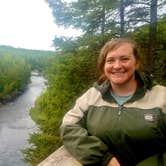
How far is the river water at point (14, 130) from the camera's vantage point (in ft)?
46.1

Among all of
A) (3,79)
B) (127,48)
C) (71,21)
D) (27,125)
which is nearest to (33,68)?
(3,79)

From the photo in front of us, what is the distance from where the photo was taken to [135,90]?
9.70 ft

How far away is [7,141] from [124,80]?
14.3 meters

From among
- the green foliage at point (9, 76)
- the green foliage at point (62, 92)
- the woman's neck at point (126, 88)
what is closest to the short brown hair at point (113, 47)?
the woman's neck at point (126, 88)

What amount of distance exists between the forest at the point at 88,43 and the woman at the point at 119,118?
393cm

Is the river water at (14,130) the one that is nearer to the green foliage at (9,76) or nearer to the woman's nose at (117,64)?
the green foliage at (9,76)

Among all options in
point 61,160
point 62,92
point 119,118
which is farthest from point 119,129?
point 62,92

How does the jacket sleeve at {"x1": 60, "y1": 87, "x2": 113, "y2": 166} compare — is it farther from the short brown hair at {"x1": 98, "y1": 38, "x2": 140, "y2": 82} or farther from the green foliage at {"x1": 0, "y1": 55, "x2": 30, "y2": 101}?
the green foliage at {"x1": 0, "y1": 55, "x2": 30, "y2": 101}

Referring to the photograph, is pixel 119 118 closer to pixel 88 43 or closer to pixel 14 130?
pixel 88 43

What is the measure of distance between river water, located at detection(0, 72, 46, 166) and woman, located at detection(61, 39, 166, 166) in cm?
944

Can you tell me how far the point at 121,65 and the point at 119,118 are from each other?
397 mm

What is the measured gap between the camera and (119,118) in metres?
2.80

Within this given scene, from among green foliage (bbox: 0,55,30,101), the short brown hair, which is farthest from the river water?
the short brown hair

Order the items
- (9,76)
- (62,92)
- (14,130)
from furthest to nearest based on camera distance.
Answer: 1. (9,76)
2. (14,130)
3. (62,92)
